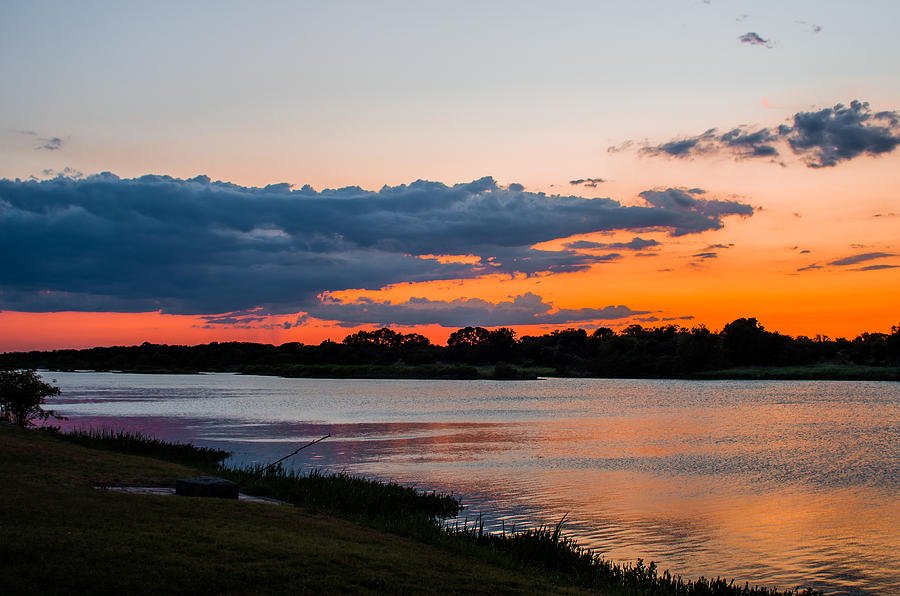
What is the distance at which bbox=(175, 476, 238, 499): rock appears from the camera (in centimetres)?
1636

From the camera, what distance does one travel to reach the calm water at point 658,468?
17969 mm

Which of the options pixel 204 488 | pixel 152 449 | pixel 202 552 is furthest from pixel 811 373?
pixel 202 552

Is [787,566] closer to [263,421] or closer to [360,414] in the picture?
[263,421]

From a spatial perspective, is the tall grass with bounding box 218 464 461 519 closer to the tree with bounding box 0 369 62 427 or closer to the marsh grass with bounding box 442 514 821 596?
the marsh grass with bounding box 442 514 821 596

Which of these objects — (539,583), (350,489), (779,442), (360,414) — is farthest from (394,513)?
(360,414)

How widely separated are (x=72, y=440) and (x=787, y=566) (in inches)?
1064

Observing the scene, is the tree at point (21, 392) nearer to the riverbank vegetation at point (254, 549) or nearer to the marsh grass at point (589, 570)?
the riverbank vegetation at point (254, 549)

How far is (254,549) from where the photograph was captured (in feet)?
36.0

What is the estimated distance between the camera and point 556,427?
5344 cm

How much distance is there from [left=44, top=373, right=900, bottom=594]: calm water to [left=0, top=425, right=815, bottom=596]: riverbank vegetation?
3.56 metres

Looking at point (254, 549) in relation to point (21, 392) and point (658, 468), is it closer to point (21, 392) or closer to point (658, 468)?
point (658, 468)

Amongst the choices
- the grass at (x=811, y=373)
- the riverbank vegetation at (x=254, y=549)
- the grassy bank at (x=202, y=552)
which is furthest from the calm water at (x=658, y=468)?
the grass at (x=811, y=373)

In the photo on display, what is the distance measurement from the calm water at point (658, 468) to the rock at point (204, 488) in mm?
7193

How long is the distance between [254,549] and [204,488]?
19.6 feet
